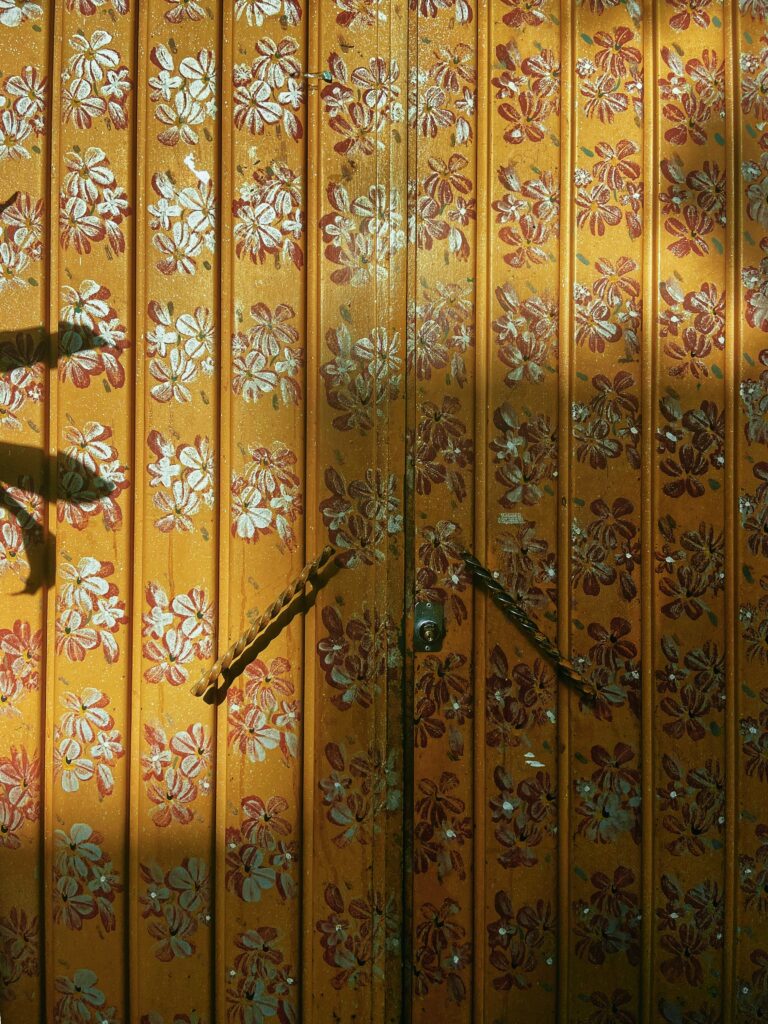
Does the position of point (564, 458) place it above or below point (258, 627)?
above

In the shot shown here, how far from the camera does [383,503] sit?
1.64m

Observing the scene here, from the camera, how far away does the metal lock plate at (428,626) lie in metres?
1.64

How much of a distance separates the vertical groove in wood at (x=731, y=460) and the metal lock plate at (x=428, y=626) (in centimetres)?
58

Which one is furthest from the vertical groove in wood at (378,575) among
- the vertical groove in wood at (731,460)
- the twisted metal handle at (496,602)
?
the vertical groove in wood at (731,460)

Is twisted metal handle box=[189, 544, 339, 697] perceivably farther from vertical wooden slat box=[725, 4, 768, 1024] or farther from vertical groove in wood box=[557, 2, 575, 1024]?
vertical wooden slat box=[725, 4, 768, 1024]

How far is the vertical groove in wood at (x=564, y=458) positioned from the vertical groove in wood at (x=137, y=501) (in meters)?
0.81

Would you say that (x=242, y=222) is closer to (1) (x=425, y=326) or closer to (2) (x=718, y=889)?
(1) (x=425, y=326)

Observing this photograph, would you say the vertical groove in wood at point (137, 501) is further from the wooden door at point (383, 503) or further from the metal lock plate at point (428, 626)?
the metal lock plate at point (428, 626)

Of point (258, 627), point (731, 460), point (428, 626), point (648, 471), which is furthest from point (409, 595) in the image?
point (731, 460)

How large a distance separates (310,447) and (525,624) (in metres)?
0.54

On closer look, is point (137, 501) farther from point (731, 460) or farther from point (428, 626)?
point (731, 460)

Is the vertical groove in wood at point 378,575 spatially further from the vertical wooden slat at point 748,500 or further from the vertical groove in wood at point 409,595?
the vertical wooden slat at point 748,500

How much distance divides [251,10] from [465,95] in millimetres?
443

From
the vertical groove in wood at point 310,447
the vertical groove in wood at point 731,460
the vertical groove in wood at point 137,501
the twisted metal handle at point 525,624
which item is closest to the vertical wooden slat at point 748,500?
the vertical groove in wood at point 731,460
